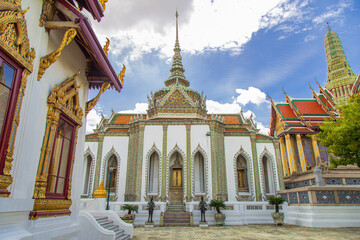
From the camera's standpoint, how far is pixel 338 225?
1139cm

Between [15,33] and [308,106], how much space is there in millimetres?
26987

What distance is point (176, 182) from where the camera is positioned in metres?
17.6

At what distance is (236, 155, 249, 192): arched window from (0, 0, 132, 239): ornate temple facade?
14044 millimetres

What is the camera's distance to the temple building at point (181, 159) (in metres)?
16.3

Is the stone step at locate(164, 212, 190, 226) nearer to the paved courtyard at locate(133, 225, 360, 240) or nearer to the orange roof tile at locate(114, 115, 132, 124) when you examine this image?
the paved courtyard at locate(133, 225, 360, 240)

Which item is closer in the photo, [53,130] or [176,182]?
[53,130]

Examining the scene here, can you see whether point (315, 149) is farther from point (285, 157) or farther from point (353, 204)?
point (353, 204)

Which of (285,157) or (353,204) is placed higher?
(285,157)

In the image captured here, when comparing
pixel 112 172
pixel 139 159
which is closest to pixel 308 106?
pixel 139 159

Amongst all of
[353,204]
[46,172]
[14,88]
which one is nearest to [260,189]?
[353,204]

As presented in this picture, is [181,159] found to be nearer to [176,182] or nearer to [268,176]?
[176,182]

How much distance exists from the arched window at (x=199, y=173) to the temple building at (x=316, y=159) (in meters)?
5.15

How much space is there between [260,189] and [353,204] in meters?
5.99

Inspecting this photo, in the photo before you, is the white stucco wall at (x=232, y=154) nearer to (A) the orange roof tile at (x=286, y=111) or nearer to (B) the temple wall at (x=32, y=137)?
(A) the orange roof tile at (x=286, y=111)
